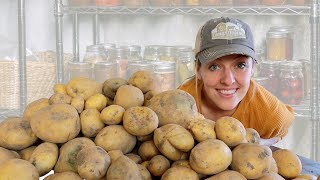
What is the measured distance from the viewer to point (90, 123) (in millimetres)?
881

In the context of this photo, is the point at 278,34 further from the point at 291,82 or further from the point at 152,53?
the point at 152,53

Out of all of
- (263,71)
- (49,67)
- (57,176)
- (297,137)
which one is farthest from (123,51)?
(57,176)

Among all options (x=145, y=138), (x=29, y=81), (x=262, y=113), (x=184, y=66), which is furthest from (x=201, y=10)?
(x=145, y=138)

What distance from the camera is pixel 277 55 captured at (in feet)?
8.63

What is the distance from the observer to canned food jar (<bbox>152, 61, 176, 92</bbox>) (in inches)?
95.8

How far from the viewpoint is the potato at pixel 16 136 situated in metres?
0.89

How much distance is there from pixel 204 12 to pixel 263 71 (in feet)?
1.35

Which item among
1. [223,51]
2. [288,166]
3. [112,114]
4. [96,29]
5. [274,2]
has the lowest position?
[288,166]

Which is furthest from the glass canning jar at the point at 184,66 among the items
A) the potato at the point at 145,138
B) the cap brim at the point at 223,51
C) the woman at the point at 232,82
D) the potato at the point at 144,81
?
the potato at the point at 145,138

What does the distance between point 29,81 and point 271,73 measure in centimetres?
122

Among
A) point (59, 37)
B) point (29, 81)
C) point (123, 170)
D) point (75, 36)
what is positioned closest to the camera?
point (123, 170)

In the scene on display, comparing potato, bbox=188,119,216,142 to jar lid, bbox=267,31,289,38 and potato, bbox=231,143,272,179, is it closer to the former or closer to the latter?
potato, bbox=231,143,272,179

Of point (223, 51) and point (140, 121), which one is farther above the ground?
point (223, 51)

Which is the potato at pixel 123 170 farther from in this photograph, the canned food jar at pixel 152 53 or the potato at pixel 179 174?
the canned food jar at pixel 152 53
